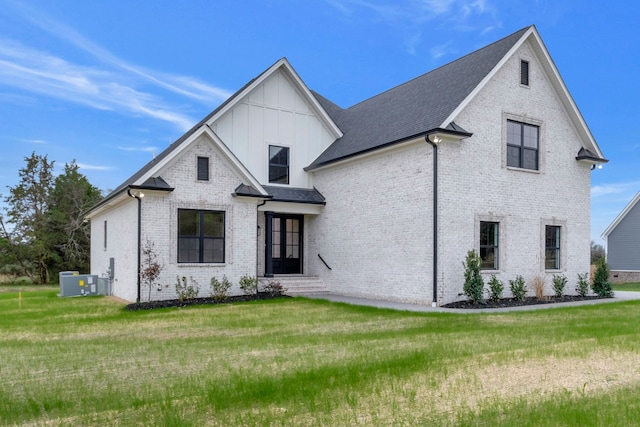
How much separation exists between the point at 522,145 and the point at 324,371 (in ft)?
45.1

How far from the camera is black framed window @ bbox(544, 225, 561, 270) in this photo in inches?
719

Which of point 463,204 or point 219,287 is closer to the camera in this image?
point 463,204

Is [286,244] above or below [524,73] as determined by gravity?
below

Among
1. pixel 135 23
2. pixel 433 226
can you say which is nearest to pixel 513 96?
pixel 433 226

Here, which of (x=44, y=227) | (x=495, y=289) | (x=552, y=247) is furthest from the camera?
(x=44, y=227)

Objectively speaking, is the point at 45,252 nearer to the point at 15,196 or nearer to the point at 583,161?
the point at 15,196

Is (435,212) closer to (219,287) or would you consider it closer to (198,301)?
(219,287)

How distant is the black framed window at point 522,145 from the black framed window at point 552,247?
2346mm

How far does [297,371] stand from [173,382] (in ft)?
5.23

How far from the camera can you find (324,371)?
685cm

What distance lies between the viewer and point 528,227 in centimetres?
1750

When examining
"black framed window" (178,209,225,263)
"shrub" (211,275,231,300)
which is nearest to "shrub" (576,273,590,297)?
"shrub" (211,275,231,300)

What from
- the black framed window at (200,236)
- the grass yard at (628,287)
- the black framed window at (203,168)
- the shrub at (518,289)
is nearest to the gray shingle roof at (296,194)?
the black framed window at (200,236)

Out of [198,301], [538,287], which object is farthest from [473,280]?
[198,301]
